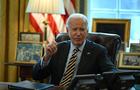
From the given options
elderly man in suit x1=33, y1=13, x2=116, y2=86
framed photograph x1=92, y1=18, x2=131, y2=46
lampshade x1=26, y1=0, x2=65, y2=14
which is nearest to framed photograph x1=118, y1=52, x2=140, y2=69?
framed photograph x1=92, y1=18, x2=131, y2=46

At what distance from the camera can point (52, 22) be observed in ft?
11.9

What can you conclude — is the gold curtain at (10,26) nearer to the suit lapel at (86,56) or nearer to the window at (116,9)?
the window at (116,9)

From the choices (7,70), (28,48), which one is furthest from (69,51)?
(7,70)

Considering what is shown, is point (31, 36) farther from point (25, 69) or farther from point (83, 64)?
point (83, 64)

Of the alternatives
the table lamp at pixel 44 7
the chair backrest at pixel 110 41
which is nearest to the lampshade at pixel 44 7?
the table lamp at pixel 44 7

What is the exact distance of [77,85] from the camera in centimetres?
144

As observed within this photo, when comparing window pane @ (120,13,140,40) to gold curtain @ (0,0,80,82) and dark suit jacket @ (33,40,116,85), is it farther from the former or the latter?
dark suit jacket @ (33,40,116,85)

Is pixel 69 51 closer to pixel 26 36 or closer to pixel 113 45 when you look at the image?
pixel 113 45

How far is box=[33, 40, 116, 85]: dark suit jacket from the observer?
7.93 ft

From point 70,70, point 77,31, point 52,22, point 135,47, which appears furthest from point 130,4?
point 70,70

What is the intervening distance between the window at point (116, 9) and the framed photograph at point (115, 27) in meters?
0.39

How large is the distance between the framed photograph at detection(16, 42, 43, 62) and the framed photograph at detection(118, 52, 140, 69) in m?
0.83

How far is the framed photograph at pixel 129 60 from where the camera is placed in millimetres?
3018

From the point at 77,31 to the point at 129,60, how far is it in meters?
0.84
